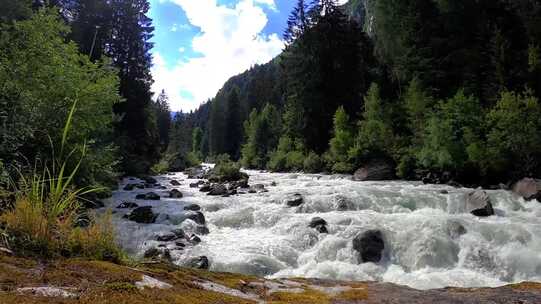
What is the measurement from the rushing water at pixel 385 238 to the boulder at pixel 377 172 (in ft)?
32.8

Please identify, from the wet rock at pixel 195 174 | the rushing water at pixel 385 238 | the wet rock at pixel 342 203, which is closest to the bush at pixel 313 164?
the wet rock at pixel 195 174

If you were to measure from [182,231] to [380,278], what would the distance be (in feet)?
22.7

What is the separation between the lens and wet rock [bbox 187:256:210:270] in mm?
10250

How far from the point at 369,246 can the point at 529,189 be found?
10632 millimetres

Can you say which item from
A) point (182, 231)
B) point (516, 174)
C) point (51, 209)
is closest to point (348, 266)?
point (182, 231)

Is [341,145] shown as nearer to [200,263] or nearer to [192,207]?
[192,207]

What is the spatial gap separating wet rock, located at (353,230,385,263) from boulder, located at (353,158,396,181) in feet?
51.5

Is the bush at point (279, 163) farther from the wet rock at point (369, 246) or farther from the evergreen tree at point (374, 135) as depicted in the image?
the wet rock at point (369, 246)

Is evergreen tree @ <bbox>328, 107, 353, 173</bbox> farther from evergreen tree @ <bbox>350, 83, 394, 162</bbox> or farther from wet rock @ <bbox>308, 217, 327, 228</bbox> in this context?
wet rock @ <bbox>308, 217, 327, 228</bbox>

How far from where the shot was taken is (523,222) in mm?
12828

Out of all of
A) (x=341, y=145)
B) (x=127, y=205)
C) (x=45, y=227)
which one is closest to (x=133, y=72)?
(x=341, y=145)

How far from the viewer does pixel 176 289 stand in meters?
4.22

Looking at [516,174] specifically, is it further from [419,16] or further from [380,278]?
[419,16]

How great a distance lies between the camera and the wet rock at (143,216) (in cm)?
1529
